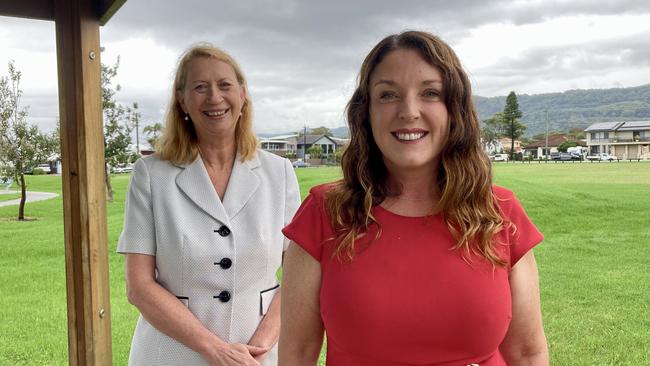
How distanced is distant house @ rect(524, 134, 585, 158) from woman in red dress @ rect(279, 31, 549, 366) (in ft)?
106

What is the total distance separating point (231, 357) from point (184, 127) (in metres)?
0.63

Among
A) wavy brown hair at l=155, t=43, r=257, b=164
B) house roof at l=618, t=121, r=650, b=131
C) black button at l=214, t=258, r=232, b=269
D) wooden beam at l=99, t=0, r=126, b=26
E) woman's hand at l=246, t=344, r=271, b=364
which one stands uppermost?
house roof at l=618, t=121, r=650, b=131

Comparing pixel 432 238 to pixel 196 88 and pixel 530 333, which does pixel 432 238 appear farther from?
pixel 196 88

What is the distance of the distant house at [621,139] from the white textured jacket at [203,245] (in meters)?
28.1

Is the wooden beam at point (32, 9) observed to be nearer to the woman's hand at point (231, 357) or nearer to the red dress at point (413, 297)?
the woman's hand at point (231, 357)

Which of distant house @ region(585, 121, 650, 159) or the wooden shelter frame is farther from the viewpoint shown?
distant house @ region(585, 121, 650, 159)

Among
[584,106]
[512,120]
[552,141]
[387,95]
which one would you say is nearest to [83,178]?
[387,95]

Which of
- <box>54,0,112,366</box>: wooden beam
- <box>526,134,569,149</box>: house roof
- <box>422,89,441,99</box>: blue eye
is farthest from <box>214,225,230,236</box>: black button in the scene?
<box>526,134,569,149</box>: house roof

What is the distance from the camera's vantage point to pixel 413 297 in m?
0.93

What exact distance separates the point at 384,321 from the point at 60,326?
17.8 ft

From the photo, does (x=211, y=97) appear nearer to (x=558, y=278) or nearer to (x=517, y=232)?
(x=517, y=232)

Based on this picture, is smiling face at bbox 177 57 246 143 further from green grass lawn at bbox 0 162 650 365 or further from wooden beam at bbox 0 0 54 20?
wooden beam at bbox 0 0 54 20

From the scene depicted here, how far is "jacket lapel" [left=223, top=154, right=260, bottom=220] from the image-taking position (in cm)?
149

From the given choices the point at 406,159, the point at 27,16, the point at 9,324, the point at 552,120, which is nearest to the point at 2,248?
the point at 9,324
